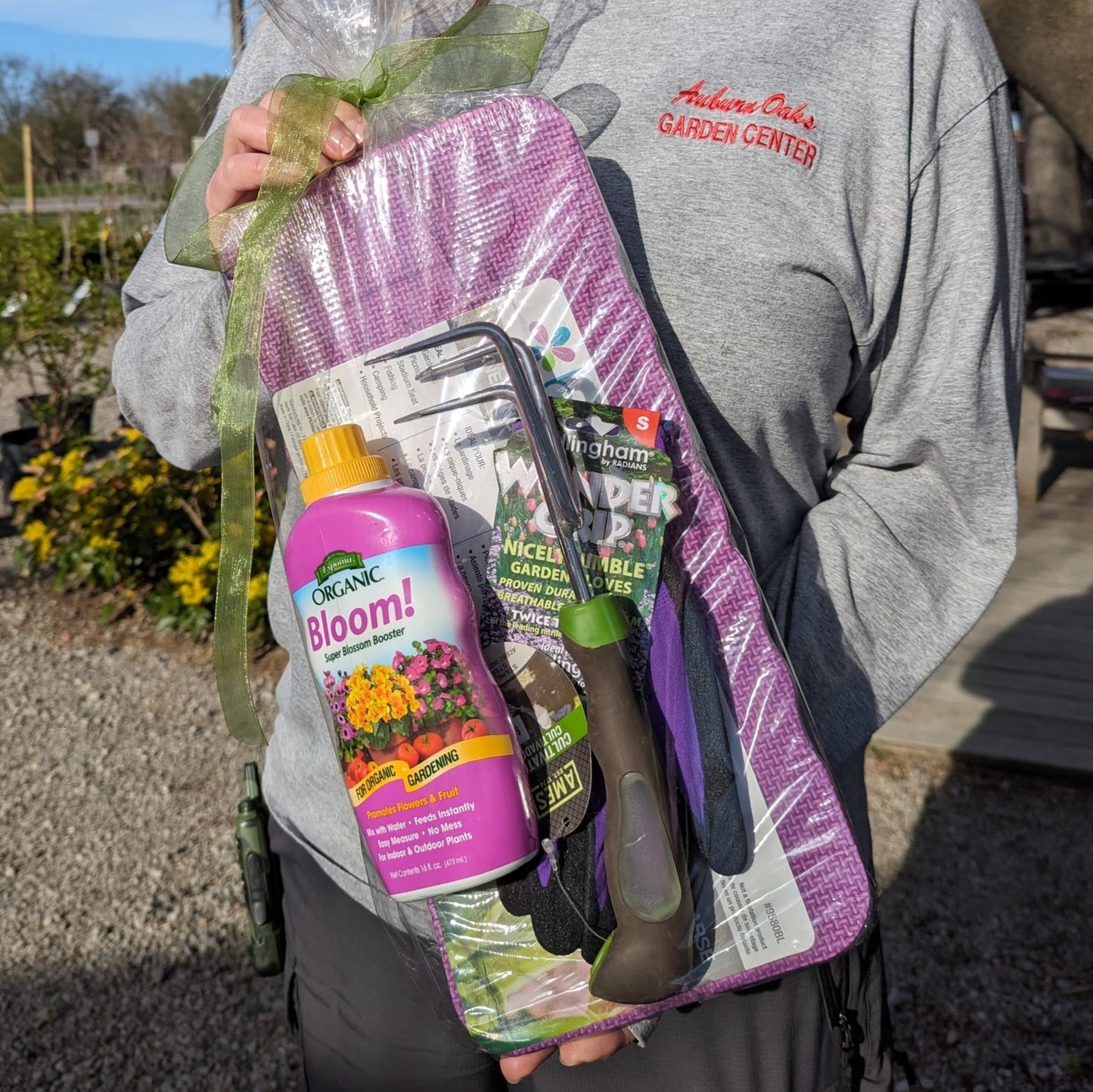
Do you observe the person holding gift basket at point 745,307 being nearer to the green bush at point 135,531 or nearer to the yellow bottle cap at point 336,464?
the yellow bottle cap at point 336,464

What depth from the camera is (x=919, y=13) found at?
40.6 inches

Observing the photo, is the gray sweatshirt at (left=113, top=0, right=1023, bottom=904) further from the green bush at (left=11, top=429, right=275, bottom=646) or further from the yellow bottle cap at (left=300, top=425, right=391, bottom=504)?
the green bush at (left=11, top=429, right=275, bottom=646)

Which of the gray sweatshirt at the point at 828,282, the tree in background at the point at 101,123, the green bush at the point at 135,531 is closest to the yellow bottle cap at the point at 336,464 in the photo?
the gray sweatshirt at the point at 828,282

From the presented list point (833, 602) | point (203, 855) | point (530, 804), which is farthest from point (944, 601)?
point (203, 855)

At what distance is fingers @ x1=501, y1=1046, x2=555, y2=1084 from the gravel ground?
6.71ft

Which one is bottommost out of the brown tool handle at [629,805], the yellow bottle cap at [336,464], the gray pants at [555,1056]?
the gray pants at [555,1056]

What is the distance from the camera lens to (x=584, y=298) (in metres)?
0.97

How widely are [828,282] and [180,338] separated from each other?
652mm

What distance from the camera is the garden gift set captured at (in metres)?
0.88

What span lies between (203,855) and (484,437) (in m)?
2.96

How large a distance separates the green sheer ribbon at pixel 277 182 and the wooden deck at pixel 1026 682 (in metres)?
2.83

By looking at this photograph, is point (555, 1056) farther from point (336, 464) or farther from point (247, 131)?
point (247, 131)

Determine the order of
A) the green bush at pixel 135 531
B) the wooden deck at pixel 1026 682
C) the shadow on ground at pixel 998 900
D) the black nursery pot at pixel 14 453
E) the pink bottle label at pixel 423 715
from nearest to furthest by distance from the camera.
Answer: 1. the pink bottle label at pixel 423 715
2. the shadow on ground at pixel 998 900
3. the wooden deck at pixel 1026 682
4. the green bush at pixel 135 531
5. the black nursery pot at pixel 14 453

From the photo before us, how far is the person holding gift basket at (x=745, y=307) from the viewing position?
968 mm
